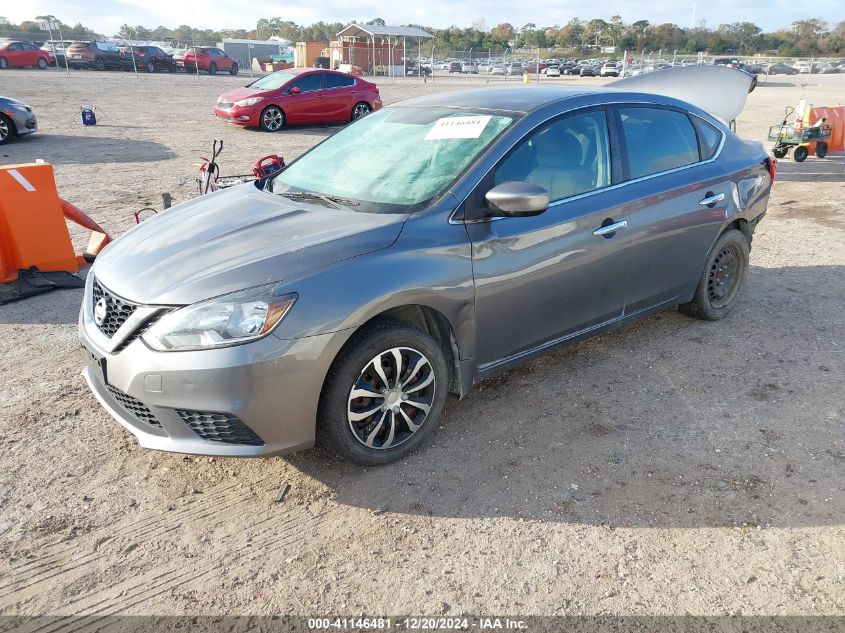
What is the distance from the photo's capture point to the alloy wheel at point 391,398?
310cm

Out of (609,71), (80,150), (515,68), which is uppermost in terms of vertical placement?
(515,68)

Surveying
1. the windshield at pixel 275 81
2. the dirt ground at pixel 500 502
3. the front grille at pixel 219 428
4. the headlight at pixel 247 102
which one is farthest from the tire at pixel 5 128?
the front grille at pixel 219 428

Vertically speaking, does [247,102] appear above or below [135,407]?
above

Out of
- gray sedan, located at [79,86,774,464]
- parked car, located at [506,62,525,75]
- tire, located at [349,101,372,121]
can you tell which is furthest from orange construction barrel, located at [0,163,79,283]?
parked car, located at [506,62,525,75]

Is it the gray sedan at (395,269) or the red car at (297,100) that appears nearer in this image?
the gray sedan at (395,269)

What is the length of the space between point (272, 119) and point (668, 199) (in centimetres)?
1344

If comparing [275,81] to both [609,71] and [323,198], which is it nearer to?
[323,198]

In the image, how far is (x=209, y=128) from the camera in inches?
631

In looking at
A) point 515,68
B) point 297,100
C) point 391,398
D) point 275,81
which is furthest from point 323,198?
point 515,68

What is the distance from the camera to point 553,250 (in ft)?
12.0

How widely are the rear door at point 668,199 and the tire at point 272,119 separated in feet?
42.4

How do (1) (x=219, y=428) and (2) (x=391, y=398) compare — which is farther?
(2) (x=391, y=398)

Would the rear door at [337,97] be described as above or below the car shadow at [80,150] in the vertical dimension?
above

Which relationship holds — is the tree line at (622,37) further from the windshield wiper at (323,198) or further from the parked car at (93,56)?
the windshield wiper at (323,198)
